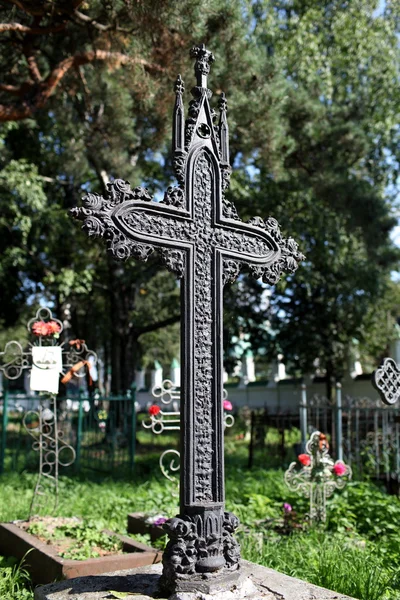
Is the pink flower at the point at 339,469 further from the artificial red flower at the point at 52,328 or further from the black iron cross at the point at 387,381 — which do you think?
the artificial red flower at the point at 52,328

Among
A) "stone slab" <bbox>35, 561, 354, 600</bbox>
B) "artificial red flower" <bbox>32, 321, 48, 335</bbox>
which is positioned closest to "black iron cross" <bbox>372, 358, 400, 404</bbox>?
"stone slab" <bbox>35, 561, 354, 600</bbox>

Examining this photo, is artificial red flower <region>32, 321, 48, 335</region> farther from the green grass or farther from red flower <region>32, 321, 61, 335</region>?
the green grass

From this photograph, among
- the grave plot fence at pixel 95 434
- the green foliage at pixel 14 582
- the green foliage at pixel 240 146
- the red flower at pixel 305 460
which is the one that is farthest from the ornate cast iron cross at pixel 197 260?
the grave plot fence at pixel 95 434

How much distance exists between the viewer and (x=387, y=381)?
17.6 ft

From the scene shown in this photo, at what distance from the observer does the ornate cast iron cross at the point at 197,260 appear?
343 cm

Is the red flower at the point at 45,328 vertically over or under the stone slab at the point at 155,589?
over

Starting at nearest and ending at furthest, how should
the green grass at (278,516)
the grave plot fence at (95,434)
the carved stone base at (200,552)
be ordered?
the carved stone base at (200,552) → the green grass at (278,516) → the grave plot fence at (95,434)

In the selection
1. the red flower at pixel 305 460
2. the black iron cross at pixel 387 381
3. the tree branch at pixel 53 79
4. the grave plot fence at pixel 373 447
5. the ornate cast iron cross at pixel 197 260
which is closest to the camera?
the ornate cast iron cross at pixel 197 260

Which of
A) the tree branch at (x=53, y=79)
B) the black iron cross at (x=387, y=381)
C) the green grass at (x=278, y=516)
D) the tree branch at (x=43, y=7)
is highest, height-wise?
the tree branch at (x=43, y=7)

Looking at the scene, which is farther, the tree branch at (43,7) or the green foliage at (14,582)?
the tree branch at (43,7)

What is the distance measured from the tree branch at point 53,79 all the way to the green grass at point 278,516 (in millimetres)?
5223

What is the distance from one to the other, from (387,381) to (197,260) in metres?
2.44

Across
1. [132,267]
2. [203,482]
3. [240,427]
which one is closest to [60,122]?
[132,267]

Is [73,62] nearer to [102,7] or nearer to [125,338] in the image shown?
[102,7]
